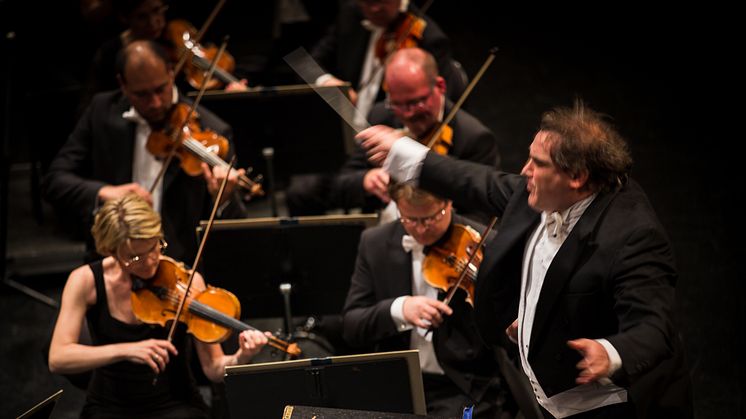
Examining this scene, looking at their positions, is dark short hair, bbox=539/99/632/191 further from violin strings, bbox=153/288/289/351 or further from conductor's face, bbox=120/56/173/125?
conductor's face, bbox=120/56/173/125

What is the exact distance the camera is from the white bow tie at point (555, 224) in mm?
2463

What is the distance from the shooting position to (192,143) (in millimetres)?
3979

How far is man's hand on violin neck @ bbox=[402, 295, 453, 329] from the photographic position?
3.02 metres

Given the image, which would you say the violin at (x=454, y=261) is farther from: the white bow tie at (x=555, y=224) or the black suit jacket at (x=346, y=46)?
the black suit jacket at (x=346, y=46)

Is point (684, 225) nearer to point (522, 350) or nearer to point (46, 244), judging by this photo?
point (522, 350)

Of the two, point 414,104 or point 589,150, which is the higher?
point 589,150

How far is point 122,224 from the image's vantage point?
3.16 m

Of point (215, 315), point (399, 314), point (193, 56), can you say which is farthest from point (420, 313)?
point (193, 56)

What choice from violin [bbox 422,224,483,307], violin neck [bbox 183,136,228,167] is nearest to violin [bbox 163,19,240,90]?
violin neck [bbox 183,136,228,167]

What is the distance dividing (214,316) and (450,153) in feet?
4.30

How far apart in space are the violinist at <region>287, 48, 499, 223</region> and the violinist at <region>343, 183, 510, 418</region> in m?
0.49

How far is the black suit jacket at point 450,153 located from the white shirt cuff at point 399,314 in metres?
0.69

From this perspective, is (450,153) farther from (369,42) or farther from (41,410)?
(41,410)

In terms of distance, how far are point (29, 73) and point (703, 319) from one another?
3.62 m
